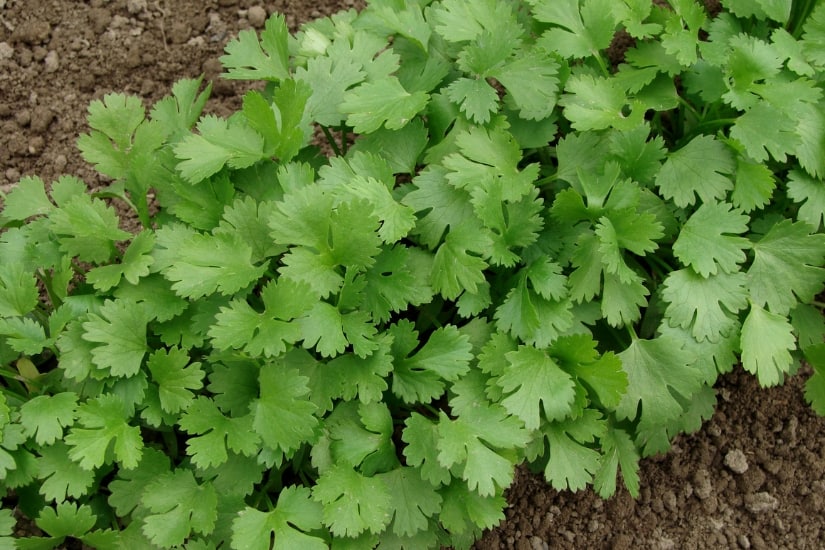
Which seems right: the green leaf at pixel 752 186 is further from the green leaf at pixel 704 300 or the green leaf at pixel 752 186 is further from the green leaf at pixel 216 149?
the green leaf at pixel 216 149

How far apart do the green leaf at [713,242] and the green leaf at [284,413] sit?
99cm

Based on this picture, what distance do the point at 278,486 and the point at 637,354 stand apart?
3.26 feet

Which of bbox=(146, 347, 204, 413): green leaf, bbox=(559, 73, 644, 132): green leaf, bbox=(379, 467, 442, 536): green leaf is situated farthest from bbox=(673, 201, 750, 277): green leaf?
bbox=(146, 347, 204, 413): green leaf

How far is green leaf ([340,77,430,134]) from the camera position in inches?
79.1

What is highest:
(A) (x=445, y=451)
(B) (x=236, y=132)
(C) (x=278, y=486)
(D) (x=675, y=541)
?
(B) (x=236, y=132)

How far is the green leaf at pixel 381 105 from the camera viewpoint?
2.01 metres

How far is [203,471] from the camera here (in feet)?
6.40

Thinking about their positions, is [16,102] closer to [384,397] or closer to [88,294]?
[88,294]

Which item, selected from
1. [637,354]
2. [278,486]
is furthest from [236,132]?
[637,354]

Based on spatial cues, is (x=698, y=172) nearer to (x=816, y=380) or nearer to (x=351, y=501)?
(x=816, y=380)

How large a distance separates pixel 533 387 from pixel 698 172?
0.72 metres

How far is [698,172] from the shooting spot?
6.74 feet

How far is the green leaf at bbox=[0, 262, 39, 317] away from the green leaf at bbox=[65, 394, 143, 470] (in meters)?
0.34

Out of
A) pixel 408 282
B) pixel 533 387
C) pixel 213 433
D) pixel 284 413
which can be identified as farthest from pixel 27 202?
pixel 533 387
